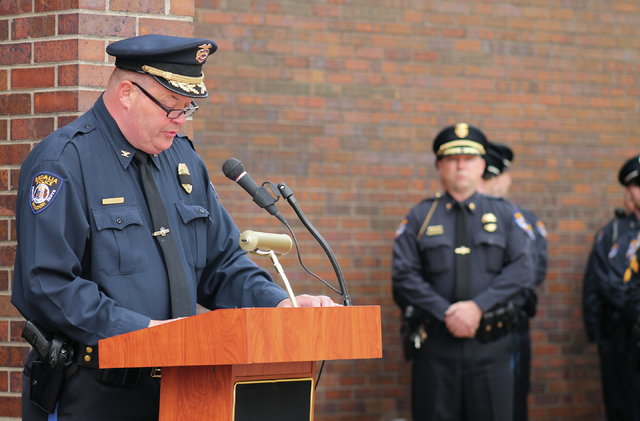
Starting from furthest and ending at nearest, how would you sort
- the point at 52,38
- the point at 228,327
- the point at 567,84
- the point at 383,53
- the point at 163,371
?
the point at 567,84, the point at 383,53, the point at 52,38, the point at 163,371, the point at 228,327

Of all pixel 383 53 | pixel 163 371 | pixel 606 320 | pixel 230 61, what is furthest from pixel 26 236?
pixel 606 320

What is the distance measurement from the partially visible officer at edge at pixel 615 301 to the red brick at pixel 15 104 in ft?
14.0

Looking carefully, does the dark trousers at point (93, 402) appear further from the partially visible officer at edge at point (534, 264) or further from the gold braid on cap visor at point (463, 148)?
the partially visible officer at edge at point (534, 264)

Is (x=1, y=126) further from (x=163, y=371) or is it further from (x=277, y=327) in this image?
(x=277, y=327)

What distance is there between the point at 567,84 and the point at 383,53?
1.63 m

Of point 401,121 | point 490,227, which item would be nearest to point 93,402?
point 490,227

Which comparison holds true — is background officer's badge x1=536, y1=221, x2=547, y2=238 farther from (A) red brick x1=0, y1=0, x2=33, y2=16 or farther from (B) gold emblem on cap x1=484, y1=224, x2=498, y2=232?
(A) red brick x1=0, y1=0, x2=33, y2=16

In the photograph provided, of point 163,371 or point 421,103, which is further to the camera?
point 421,103

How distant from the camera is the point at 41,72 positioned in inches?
122

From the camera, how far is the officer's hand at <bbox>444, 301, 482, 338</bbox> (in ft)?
14.9

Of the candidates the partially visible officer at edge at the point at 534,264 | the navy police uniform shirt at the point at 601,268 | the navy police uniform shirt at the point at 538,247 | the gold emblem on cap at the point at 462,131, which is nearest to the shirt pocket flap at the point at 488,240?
the gold emblem on cap at the point at 462,131

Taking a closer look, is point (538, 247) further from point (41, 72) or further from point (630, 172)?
point (41, 72)

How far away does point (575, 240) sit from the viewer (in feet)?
20.9

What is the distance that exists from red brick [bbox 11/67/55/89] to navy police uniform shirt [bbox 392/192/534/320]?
254 centimetres
